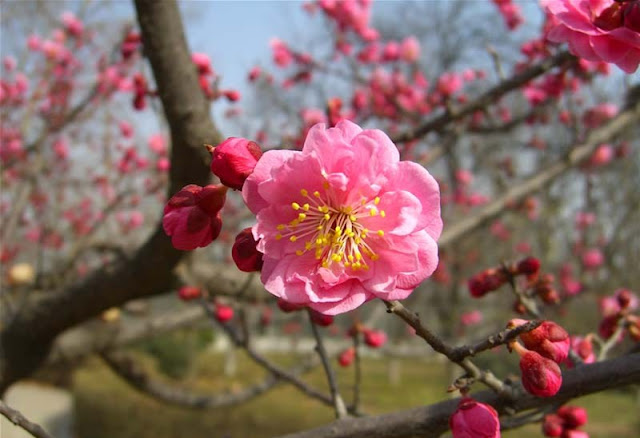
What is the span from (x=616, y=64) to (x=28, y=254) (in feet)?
25.9

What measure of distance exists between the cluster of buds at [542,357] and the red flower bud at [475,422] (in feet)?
0.25

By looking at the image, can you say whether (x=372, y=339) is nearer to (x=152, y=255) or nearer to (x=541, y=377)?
(x=152, y=255)

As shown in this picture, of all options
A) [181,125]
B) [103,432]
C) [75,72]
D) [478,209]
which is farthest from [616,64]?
[103,432]

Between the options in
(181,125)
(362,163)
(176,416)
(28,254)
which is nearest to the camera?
(362,163)

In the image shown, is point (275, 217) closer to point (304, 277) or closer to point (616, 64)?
point (304, 277)

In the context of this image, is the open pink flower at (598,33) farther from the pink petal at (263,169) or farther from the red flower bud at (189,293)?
the red flower bud at (189,293)

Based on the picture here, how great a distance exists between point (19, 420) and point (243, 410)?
12.8m

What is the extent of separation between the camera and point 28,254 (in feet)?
24.3

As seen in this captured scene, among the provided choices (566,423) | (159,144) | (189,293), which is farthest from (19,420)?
(159,144)

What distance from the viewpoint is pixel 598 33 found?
2.88 feet

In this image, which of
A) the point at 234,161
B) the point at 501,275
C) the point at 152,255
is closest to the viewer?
the point at 234,161

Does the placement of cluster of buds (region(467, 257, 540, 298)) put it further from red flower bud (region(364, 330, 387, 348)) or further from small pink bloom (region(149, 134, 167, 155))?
small pink bloom (region(149, 134, 167, 155))

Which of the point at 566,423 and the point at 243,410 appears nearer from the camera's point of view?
the point at 566,423

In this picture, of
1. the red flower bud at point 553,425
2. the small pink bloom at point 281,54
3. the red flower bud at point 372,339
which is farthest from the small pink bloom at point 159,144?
the red flower bud at point 553,425
